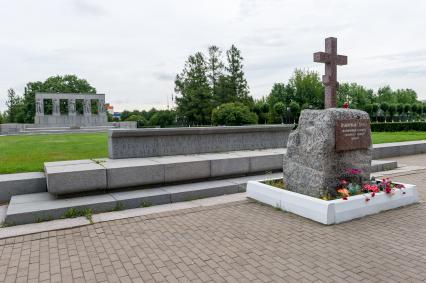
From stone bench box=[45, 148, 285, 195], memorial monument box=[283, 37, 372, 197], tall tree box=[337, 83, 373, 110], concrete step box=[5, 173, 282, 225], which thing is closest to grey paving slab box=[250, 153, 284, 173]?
stone bench box=[45, 148, 285, 195]

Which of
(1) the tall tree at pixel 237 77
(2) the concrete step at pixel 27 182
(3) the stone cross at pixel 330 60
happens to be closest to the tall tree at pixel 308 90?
(1) the tall tree at pixel 237 77

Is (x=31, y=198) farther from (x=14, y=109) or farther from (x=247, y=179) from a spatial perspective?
(x=14, y=109)

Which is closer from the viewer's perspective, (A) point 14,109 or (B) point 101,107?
(B) point 101,107

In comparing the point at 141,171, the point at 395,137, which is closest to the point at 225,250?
the point at 141,171

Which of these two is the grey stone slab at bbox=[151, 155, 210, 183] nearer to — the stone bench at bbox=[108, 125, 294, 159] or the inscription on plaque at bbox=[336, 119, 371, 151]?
the stone bench at bbox=[108, 125, 294, 159]

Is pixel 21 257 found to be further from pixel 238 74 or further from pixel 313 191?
pixel 238 74

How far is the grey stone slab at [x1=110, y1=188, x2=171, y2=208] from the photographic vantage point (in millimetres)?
6559

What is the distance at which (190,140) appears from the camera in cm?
973

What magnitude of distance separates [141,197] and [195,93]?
4326 centimetres

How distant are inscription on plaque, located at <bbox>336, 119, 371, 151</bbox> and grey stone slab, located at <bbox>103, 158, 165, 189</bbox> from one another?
3785 millimetres

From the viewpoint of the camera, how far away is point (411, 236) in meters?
4.84

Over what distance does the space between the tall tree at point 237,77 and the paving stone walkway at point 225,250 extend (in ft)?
158

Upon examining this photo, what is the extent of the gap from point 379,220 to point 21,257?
549 cm

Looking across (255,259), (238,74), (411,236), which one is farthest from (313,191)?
(238,74)
